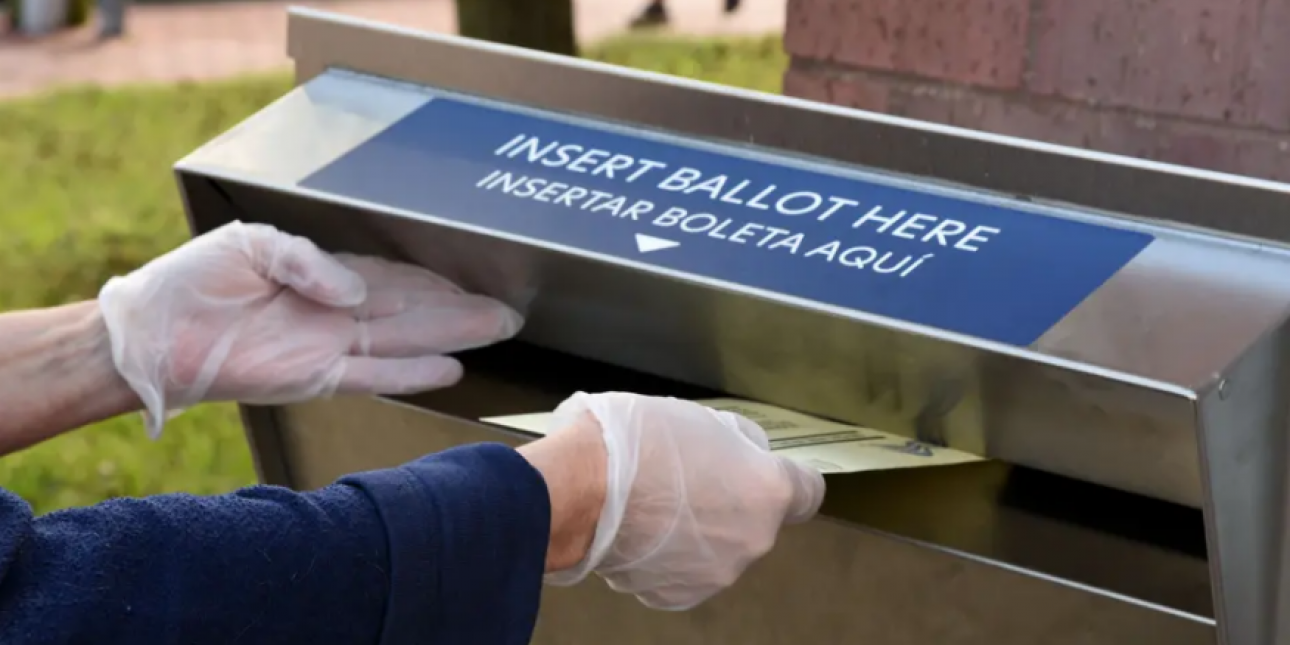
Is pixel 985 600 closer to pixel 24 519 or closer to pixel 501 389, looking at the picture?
pixel 501 389

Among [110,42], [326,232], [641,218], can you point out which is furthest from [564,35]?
[110,42]

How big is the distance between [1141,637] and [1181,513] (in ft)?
0.40

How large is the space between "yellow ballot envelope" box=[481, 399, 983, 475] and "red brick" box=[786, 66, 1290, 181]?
43cm

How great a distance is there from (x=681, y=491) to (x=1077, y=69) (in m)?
0.69

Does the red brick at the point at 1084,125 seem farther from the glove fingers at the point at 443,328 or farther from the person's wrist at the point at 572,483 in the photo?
the person's wrist at the point at 572,483

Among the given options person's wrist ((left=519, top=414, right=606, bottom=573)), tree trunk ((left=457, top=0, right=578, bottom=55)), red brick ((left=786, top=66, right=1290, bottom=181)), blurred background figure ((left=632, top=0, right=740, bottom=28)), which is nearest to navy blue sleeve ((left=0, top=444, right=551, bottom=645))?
person's wrist ((left=519, top=414, right=606, bottom=573))

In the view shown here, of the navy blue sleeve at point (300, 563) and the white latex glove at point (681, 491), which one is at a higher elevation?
the navy blue sleeve at point (300, 563)

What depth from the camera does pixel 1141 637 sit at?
1.28m

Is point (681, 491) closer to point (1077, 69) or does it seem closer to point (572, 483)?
point (572, 483)

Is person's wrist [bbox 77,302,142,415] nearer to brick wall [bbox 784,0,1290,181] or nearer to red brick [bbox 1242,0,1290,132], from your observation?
brick wall [bbox 784,0,1290,181]

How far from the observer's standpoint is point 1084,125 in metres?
1.63

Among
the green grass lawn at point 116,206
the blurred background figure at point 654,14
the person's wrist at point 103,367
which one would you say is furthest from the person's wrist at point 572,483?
the blurred background figure at point 654,14

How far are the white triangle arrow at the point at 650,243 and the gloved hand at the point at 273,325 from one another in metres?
0.29

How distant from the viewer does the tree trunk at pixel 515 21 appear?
→ 353cm
